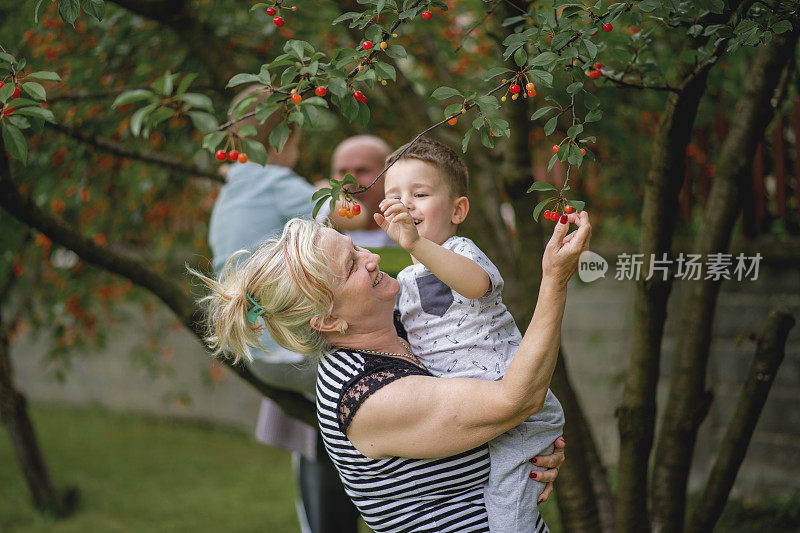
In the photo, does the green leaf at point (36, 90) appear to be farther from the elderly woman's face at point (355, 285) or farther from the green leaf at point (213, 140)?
the elderly woman's face at point (355, 285)

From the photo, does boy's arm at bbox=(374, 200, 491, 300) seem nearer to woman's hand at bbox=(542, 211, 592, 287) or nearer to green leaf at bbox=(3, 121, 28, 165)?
woman's hand at bbox=(542, 211, 592, 287)

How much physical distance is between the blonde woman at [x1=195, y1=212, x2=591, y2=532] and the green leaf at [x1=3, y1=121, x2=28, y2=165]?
1.47 ft

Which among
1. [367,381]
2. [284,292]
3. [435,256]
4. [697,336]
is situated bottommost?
[697,336]

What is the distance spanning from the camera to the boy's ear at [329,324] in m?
1.62

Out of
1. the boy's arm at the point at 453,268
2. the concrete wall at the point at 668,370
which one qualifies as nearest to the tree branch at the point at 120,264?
the boy's arm at the point at 453,268

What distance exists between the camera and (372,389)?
5.07ft

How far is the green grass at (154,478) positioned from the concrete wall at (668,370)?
0.39m

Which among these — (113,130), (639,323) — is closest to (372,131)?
(113,130)

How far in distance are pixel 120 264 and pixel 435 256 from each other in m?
1.36

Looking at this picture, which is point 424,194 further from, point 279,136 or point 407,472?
point 407,472

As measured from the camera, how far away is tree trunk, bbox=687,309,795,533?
7.13ft

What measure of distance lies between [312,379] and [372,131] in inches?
79.8

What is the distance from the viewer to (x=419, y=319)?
5.60ft

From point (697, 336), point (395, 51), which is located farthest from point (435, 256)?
point (697, 336)
